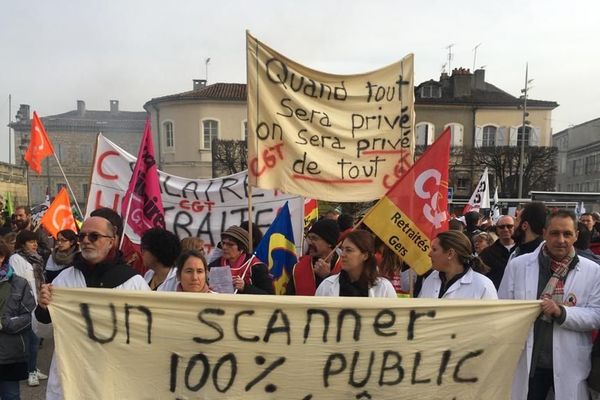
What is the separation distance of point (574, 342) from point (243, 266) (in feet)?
8.23

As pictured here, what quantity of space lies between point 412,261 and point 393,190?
2.01 feet

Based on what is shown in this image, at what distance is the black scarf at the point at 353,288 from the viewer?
332cm

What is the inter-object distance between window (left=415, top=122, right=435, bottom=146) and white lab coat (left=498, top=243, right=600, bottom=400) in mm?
40560

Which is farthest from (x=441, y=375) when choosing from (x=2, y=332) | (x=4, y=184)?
(x=4, y=184)

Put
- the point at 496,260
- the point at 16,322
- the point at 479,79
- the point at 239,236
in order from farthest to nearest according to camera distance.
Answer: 1. the point at 479,79
2. the point at 496,260
3. the point at 239,236
4. the point at 16,322

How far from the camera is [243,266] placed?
4.20 metres

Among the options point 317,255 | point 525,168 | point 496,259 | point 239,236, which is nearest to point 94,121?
point 525,168

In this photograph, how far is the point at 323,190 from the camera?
15.5ft

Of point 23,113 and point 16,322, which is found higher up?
point 23,113

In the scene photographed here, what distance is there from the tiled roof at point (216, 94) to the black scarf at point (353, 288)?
3941 cm

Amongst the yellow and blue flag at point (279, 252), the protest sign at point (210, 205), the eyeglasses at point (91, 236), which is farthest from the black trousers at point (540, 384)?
the protest sign at point (210, 205)

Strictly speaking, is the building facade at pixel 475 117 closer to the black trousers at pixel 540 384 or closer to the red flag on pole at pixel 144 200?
the red flag on pole at pixel 144 200

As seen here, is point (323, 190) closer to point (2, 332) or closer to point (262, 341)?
point (262, 341)

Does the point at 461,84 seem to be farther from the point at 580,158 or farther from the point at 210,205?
the point at 210,205
